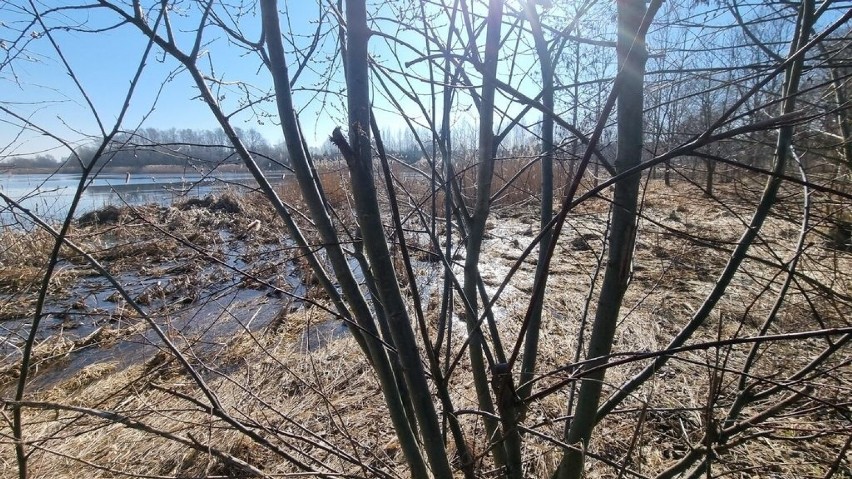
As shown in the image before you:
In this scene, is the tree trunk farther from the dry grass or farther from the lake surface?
the lake surface

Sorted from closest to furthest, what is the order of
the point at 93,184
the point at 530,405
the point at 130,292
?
the point at 530,405, the point at 130,292, the point at 93,184

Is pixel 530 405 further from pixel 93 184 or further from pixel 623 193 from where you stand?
pixel 93 184

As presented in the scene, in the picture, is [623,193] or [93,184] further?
[93,184]

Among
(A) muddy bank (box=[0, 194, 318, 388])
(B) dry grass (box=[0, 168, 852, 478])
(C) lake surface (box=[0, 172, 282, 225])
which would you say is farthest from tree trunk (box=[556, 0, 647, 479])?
(C) lake surface (box=[0, 172, 282, 225])

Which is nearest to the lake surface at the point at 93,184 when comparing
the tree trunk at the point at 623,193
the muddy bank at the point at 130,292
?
the muddy bank at the point at 130,292

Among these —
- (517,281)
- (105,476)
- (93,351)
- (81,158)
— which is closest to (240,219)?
(93,351)

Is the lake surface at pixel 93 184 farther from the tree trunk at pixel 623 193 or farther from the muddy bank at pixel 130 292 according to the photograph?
the tree trunk at pixel 623 193

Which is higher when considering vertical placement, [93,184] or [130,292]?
[93,184]

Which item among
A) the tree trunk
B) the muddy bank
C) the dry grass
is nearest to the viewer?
the tree trunk

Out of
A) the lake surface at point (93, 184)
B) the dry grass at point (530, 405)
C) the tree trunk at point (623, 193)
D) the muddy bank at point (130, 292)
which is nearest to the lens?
the tree trunk at point (623, 193)

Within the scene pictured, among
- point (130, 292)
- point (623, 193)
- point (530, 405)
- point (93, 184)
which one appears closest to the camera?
point (623, 193)

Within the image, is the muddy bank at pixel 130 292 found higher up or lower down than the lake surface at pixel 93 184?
lower down

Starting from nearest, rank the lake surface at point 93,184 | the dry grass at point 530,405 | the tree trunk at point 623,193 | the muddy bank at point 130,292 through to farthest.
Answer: the tree trunk at point 623,193 < the dry grass at point 530,405 < the lake surface at point 93,184 < the muddy bank at point 130,292

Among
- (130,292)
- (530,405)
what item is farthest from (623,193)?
(130,292)
